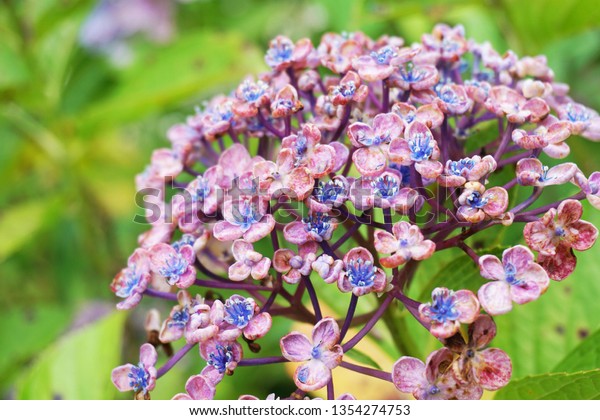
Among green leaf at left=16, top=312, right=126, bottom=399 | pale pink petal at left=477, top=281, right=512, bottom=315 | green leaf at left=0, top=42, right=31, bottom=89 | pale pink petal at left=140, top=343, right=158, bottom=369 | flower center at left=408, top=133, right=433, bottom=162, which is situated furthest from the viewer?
green leaf at left=0, top=42, right=31, bottom=89

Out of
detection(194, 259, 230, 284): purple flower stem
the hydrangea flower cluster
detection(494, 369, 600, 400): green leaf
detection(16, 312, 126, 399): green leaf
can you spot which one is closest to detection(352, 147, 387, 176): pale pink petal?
the hydrangea flower cluster

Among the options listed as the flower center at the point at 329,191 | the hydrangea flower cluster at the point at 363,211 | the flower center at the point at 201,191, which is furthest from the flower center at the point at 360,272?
the flower center at the point at 201,191

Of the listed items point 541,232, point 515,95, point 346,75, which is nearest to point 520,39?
point 515,95

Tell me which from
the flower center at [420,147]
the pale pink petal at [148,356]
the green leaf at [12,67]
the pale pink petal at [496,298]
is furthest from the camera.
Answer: the green leaf at [12,67]

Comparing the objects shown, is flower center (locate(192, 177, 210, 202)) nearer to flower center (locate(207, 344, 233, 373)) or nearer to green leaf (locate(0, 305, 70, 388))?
flower center (locate(207, 344, 233, 373))

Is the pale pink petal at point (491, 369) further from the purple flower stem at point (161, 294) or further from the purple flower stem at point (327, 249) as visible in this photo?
the purple flower stem at point (161, 294)
